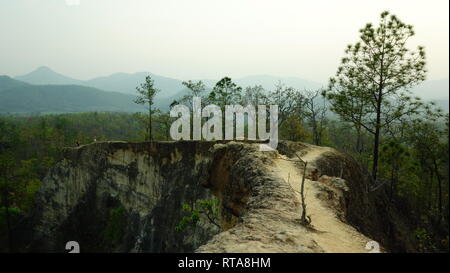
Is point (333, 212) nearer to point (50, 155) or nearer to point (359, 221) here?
point (359, 221)

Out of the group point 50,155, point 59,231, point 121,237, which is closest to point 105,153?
point 121,237

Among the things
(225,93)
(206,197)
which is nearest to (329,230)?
(206,197)

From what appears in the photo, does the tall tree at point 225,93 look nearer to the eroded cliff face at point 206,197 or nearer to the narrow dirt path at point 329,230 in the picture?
the eroded cliff face at point 206,197

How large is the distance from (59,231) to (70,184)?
610cm

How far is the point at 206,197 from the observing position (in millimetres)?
27719

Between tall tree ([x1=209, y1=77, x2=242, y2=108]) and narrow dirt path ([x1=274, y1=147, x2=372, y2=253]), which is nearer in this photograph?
narrow dirt path ([x1=274, y1=147, x2=372, y2=253])

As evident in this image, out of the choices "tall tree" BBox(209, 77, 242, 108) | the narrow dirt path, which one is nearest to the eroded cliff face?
→ the narrow dirt path

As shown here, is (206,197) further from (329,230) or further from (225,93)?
(329,230)

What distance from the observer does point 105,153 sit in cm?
3494

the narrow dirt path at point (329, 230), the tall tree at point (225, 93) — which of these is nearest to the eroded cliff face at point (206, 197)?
the narrow dirt path at point (329, 230)

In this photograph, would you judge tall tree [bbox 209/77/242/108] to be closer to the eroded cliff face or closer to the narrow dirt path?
the eroded cliff face

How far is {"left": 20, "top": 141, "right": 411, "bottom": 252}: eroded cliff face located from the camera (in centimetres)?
742

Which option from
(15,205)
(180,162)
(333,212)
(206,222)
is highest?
(333,212)
